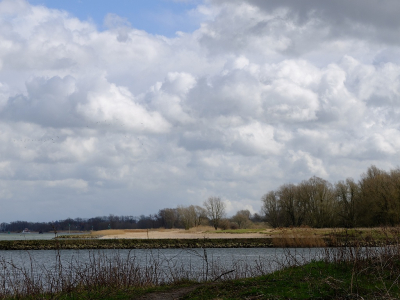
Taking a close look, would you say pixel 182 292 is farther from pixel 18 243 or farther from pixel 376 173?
pixel 376 173

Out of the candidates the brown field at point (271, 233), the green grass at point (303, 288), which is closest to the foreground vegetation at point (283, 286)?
the green grass at point (303, 288)

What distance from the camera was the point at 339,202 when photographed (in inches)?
2633

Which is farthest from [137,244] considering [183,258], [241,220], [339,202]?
[241,220]

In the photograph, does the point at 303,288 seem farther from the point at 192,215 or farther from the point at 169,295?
the point at 192,215

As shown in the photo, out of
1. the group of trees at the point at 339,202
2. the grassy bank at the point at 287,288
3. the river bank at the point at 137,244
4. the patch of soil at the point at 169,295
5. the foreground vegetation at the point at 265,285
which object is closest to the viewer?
the grassy bank at the point at 287,288

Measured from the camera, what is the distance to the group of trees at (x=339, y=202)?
56.2 metres

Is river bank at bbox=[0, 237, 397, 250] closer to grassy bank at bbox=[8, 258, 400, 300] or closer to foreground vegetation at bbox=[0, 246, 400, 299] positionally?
foreground vegetation at bbox=[0, 246, 400, 299]

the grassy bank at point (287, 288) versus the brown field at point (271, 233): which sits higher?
the grassy bank at point (287, 288)

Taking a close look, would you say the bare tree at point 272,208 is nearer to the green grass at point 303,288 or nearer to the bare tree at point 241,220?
the bare tree at point 241,220

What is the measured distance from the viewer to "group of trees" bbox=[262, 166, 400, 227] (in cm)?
5622

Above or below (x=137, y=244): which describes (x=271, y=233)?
below

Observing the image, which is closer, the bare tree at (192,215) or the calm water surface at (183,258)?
the calm water surface at (183,258)

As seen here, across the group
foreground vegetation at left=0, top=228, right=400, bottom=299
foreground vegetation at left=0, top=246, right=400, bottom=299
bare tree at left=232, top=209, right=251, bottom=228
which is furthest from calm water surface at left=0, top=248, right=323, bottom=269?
bare tree at left=232, top=209, right=251, bottom=228

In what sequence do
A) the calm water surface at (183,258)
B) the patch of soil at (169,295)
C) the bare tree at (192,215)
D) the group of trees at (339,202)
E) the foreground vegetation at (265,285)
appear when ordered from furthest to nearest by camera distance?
1. the bare tree at (192,215)
2. the group of trees at (339,202)
3. the calm water surface at (183,258)
4. the patch of soil at (169,295)
5. the foreground vegetation at (265,285)
